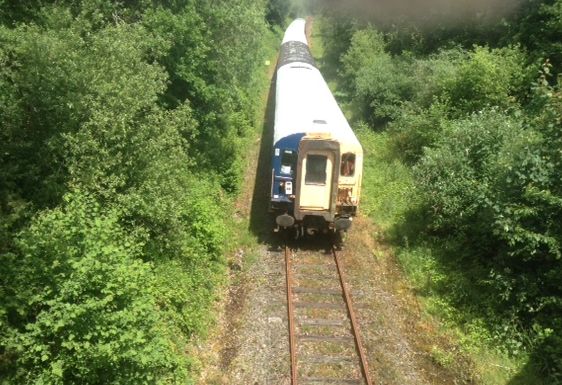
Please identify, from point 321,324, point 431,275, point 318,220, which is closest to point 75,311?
point 321,324

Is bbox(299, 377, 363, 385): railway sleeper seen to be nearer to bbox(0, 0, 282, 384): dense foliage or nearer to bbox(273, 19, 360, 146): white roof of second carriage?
bbox(0, 0, 282, 384): dense foliage

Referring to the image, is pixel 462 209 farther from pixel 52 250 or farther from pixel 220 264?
pixel 52 250

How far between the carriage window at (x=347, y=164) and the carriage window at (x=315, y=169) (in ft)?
1.72

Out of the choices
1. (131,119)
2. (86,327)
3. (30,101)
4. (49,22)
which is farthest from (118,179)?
(49,22)

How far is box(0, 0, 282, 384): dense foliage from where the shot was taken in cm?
695

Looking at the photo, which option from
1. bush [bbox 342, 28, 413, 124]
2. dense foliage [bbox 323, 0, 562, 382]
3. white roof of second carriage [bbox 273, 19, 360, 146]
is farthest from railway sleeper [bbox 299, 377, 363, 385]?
bush [bbox 342, 28, 413, 124]

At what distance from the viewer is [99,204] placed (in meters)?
8.68

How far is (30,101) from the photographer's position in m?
8.98

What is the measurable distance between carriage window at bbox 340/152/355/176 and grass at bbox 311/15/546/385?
8.64 feet

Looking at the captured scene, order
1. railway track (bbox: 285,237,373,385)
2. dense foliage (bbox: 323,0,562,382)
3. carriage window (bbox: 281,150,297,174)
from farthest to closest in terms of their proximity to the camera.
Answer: carriage window (bbox: 281,150,297,174) < dense foliage (bbox: 323,0,562,382) < railway track (bbox: 285,237,373,385)

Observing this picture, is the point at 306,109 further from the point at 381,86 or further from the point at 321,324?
the point at 381,86

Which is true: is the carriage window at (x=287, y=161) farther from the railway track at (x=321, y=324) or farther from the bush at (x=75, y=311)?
the bush at (x=75, y=311)

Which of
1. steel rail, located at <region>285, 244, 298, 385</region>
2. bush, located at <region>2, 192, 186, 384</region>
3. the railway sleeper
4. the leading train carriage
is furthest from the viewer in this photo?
the leading train carriage

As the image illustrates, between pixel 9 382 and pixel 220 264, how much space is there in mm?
6470
